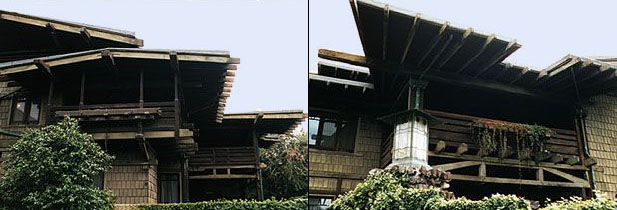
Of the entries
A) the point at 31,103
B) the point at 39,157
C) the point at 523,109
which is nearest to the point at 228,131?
the point at 31,103

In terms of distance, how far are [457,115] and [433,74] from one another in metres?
0.88

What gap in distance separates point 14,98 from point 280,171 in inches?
282

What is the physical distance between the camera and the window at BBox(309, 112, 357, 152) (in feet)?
30.4

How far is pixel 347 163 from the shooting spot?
9094mm

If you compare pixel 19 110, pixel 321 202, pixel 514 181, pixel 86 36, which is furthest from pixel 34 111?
pixel 514 181

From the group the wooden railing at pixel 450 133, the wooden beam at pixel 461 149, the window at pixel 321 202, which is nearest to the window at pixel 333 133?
the wooden railing at pixel 450 133

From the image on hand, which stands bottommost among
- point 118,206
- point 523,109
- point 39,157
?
point 118,206

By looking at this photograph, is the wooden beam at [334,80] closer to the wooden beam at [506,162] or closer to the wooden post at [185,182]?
the wooden beam at [506,162]

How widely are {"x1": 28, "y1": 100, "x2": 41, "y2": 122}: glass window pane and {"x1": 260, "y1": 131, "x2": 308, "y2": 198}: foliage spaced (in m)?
5.91

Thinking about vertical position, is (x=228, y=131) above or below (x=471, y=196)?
above

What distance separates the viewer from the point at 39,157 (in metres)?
8.66

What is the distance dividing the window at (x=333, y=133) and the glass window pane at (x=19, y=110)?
20.5 feet

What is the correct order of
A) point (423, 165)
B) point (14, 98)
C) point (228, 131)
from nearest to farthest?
point (423, 165) → point (14, 98) → point (228, 131)

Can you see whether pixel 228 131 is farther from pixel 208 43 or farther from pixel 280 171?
pixel 208 43
